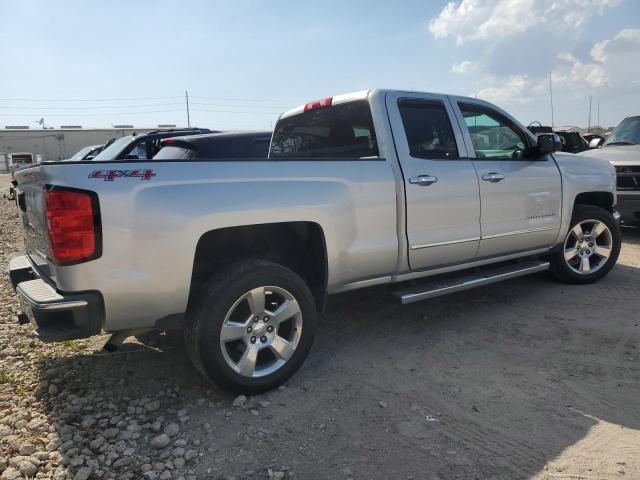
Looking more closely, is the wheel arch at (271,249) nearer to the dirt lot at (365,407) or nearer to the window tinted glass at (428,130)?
the dirt lot at (365,407)

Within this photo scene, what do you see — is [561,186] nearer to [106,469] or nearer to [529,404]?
[529,404]

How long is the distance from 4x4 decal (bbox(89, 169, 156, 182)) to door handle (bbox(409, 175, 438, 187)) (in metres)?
1.95

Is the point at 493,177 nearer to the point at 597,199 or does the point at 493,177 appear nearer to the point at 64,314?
the point at 597,199

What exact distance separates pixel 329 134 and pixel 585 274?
3251mm

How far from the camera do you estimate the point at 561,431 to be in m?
2.88

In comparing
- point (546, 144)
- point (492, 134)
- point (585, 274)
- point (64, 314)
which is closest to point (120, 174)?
point (64, 314)

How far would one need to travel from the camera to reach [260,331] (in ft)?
10.8

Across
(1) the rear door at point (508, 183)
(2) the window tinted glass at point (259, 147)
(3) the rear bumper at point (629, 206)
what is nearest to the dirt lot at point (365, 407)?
(1) the rear door at point (508, 183)

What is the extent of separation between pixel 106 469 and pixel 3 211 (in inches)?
587

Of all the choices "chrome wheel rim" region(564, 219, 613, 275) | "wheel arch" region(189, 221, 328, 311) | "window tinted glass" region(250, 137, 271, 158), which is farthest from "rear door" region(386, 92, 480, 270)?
"window tinted glass" region(250, 137, 271, 158)

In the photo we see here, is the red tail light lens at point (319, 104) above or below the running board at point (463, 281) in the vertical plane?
above

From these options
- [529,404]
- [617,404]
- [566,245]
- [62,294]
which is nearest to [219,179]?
[62,294]

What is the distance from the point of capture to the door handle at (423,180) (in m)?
3.91

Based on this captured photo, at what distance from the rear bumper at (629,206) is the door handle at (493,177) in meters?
4.39
